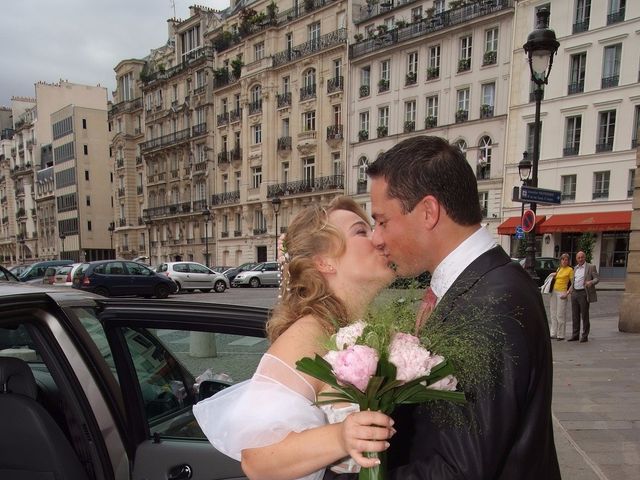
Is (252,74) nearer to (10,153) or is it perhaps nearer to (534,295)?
(534,295)

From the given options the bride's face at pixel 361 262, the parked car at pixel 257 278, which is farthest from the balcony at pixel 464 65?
the bride's face at pixel 361 262

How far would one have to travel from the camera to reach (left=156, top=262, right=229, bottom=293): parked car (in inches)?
885

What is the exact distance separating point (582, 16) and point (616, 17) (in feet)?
5.92

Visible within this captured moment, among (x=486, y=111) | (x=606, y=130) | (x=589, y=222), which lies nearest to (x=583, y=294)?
(x=589, y=222)

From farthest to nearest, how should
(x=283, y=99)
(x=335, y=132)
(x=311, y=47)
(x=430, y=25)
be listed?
(x=283, y=99) < (x=311, y=47) < (x=335, y=132) < (x=430, y=25)

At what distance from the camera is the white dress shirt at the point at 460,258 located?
49.9 inches

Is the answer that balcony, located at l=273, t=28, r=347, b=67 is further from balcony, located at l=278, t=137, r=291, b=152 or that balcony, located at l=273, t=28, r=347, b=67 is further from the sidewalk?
the sidewalk

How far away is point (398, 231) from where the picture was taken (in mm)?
1357

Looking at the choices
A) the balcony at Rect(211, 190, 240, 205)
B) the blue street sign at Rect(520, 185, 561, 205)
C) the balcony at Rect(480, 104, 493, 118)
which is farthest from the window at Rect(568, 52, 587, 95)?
the balcony at Rect(211, 190, 240, 205)

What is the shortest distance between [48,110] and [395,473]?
81949mm

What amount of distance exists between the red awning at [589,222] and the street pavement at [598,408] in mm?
17216

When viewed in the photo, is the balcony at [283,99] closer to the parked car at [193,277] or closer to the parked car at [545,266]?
the parked car at [193,277]

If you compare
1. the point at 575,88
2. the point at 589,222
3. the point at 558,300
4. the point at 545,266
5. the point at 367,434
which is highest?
the point at 575,88

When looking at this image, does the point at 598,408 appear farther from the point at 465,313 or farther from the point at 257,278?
the point at 257,278
